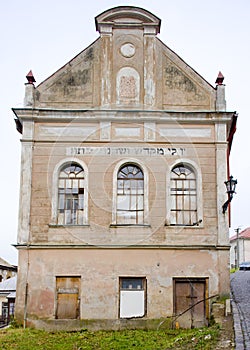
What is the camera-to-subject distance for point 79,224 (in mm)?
19078

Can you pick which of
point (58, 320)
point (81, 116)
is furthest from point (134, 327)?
point (81, 116)

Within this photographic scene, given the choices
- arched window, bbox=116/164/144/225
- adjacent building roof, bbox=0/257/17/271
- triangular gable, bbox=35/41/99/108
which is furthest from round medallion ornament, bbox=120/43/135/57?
adjacent building roof, bbox=0/257/17/271

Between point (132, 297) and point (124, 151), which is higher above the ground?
point (124, 151)

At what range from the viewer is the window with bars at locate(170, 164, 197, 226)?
19344 millimetres

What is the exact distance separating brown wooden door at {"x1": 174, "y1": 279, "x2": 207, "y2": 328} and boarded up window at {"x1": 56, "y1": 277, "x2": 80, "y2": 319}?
3.40 metres

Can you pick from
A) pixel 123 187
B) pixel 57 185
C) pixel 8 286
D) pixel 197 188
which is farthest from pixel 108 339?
pixel 8 286

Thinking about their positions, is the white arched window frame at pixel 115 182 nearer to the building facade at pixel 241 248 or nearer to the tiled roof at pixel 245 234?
the building facade at pixel 241 248

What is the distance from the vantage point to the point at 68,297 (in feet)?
61.1

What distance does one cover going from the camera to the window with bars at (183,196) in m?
19.3

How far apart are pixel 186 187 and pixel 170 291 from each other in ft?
12.3

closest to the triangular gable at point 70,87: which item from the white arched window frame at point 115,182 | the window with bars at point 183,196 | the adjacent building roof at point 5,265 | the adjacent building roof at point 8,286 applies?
the white arched window frame at point 115,182

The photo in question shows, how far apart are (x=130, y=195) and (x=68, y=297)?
13.7ft

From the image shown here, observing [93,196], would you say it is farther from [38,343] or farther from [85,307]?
[38,343]

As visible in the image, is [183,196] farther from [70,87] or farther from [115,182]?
[70,87]
